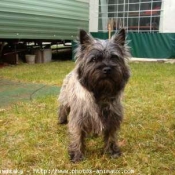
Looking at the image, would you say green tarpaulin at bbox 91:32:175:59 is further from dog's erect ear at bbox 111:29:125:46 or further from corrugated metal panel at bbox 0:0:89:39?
dog's erect ear at bbox 111:29:125:46

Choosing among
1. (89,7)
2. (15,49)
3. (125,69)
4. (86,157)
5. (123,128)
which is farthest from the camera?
(89,7)

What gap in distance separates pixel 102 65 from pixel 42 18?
10716 mm

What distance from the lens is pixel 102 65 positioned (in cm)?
278

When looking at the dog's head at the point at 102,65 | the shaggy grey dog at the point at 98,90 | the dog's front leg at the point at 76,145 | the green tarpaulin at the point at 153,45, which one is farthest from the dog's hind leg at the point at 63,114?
the green tarpaulin at the point at 153,45

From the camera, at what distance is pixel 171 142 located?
12.1 feet

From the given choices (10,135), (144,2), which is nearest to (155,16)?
(144,2)

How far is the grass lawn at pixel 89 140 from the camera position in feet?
10.1

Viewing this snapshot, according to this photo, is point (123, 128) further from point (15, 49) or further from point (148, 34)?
point (148, 34)

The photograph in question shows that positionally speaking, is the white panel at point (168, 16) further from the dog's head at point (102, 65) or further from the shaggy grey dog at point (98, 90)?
the dog's head at point (102, 65)

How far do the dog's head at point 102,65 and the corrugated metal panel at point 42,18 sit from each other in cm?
885

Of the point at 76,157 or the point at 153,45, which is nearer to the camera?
the point at 76,157

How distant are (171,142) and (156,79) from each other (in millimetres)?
4904

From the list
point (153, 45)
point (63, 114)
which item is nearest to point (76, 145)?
point (63, 114)

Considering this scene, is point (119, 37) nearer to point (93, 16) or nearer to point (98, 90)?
point (98, 90)
